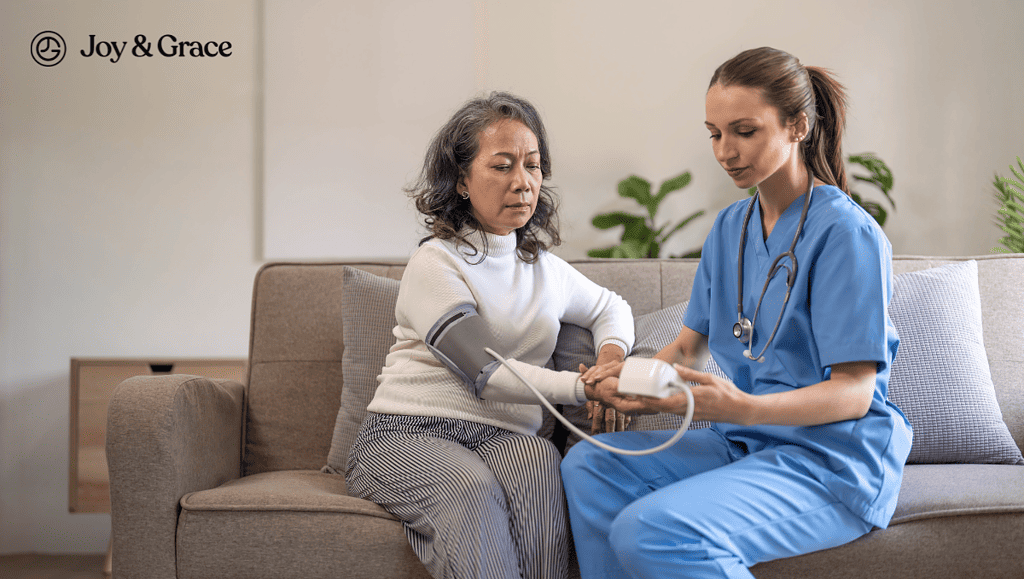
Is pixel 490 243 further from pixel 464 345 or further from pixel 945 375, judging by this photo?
pixel 945 375

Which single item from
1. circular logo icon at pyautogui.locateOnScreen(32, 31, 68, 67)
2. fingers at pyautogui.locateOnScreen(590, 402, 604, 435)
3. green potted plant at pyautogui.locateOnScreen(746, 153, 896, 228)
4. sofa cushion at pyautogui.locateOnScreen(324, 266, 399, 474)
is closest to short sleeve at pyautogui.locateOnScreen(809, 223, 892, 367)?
fingers at pyautogui.locateOnScreen(590, 402, 604, 435)

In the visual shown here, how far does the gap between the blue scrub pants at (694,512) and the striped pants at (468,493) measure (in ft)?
0.19

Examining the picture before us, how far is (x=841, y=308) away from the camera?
1.04m

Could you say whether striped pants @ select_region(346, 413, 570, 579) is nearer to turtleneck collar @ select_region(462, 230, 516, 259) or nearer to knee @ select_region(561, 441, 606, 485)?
Result: knee @ select_region(561, 441, 606, 485)

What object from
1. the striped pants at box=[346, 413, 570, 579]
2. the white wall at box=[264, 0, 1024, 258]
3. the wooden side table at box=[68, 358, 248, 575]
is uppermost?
the white wall at box=[264, 0, 1024, 258]

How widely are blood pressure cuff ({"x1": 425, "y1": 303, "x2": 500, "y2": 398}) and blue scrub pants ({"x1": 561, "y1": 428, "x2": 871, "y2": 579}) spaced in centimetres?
22

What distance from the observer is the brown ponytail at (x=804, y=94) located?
3.65 feet

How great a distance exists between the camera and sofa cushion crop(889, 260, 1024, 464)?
1.49 meters

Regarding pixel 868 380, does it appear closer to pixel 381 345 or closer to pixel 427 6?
pixel 381 345

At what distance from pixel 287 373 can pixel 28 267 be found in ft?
4.64

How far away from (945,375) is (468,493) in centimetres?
107

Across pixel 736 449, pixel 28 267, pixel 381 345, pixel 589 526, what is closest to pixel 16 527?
pixel 28 267

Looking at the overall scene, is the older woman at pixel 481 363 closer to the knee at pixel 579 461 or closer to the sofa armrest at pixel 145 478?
the knee at pixel 579 461

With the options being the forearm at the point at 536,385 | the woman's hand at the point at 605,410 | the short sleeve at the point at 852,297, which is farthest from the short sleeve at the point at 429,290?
the short sleeve at the point at 852,297
